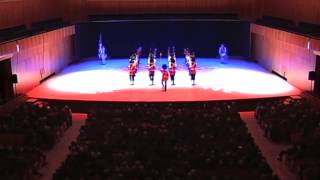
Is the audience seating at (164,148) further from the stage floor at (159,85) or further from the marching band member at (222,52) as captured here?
the marching band member at (222,52)

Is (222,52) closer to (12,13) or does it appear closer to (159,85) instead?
(159,85)

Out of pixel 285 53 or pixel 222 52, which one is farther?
pixel 222 52

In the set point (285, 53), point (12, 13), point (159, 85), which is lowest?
point (159, 85)

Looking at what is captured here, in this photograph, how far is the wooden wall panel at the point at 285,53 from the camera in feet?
43.7

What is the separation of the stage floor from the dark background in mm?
2105

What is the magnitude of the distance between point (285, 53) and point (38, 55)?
8.17 m

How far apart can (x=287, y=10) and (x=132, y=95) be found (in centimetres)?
835

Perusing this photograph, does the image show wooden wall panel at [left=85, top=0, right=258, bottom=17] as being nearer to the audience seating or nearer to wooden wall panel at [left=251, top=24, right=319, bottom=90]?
wooden wall panel at [left=251, top=24, right=319, bottom=90]

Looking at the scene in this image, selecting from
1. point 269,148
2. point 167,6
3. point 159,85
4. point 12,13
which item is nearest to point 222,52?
point 167,6

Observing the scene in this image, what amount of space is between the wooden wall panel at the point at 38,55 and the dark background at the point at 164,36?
4.71ft

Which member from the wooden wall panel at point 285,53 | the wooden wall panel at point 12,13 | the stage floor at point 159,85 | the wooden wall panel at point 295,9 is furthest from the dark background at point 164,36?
the wooden wall panel at point 12,13

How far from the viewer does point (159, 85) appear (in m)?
13.9

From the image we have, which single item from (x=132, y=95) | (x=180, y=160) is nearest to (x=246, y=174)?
(x=180, y=160)

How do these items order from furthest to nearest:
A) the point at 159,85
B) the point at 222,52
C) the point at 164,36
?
the point at 164,36, the point at 222,52, the point at 159,85
